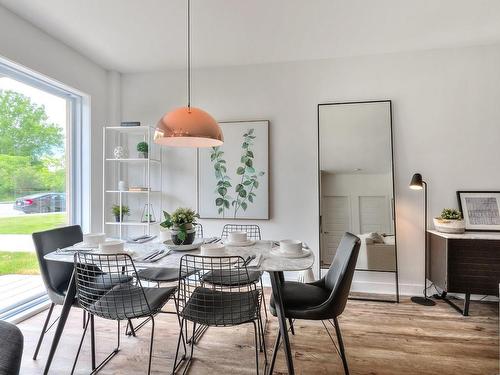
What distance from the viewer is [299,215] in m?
3.38

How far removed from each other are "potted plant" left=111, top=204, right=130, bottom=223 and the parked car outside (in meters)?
0.53

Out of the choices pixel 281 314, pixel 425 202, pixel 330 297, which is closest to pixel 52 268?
pixel 281 314

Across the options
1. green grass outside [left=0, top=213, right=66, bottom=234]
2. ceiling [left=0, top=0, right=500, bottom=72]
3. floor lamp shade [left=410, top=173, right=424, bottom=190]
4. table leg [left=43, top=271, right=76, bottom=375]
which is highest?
ceiling [left=0, top=0, right=500, bottom=72]

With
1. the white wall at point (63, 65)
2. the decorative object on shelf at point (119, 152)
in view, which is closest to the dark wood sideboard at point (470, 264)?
the decorative object on shelf at point (119, 152)

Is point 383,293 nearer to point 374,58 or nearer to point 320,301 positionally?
point 320,301

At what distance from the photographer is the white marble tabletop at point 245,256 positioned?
63.6 inches

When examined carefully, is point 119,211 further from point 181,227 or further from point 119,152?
point 181,227

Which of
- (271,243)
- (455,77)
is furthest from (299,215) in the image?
(455,77)

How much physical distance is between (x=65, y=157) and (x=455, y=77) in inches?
174

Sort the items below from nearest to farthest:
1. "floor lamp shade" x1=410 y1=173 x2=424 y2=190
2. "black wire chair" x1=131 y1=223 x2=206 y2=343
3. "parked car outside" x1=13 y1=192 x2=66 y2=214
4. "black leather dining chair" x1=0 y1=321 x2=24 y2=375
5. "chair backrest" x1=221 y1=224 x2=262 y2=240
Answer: "black leather dining chair" x1=0 y1=321 x2=24 y2=375 → "black wire chair" x1=131 y1=223 x2=206 y2=343 → "parked car outside" x1=13 y1=192 x2=66 y2=214 → "floor lamp shade" x1=410 y1=173 x2=424 y2=190 → "chair backrest" x1=221 y1=224 x2=262 y2=240

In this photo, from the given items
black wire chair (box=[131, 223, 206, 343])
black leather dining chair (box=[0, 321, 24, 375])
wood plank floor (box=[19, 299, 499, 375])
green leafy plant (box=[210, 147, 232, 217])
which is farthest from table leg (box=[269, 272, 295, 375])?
green leafy plant (box=[210, 147, 232, 217])

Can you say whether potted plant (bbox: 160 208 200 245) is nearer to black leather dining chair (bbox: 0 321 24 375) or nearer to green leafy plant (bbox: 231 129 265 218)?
black leather dining chair (bbox: 0 321 24 375)

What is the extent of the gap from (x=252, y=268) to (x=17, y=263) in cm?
254

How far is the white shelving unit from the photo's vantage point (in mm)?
3607
